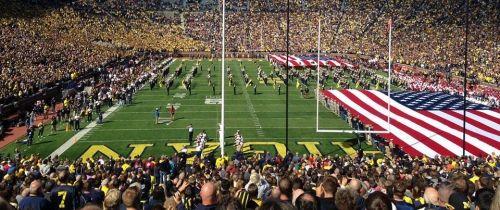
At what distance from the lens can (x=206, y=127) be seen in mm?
24172

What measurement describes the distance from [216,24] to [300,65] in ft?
119

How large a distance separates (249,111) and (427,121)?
1069 centimetres

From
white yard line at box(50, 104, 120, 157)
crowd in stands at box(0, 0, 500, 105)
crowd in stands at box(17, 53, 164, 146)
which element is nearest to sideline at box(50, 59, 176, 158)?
white yard line at box(50, 104, 120, 157)

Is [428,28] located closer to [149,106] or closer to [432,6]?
[432,6]

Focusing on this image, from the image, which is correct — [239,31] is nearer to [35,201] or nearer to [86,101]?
[86,101]

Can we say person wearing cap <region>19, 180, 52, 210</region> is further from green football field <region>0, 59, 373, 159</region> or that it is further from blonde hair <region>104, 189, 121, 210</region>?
green football field <region>0, 59, 373, 159</region>

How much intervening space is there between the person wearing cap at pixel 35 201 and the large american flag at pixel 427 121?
1288 centimetres

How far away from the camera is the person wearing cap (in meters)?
5.75

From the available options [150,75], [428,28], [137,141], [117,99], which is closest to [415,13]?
[428,28]

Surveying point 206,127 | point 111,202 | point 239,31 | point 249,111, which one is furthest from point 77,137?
point 239,31

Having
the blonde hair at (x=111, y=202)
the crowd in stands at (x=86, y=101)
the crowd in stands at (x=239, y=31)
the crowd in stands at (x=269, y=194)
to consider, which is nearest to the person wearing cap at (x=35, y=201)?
the crowd in stands at (x=269, y=194)

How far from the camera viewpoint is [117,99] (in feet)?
103

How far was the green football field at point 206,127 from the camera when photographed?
20.1 m

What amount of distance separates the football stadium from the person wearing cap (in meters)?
0.01
